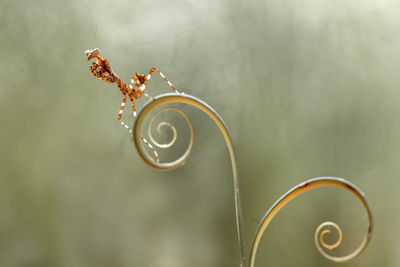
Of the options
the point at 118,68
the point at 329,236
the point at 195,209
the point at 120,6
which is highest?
the point at 120,6

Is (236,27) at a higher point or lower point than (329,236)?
higher

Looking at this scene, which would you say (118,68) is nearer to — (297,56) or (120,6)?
(120,6)

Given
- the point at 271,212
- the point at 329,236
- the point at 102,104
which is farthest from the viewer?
the point at 102,104

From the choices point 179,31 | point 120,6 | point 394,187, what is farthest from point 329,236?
point 120,6

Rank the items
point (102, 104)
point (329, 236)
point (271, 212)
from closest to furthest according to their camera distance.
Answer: point (271, 212), point (329, 236), point (102, 104)

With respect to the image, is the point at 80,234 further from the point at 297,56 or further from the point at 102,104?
the point at 297,56

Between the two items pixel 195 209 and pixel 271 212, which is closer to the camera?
pixel 271 212
